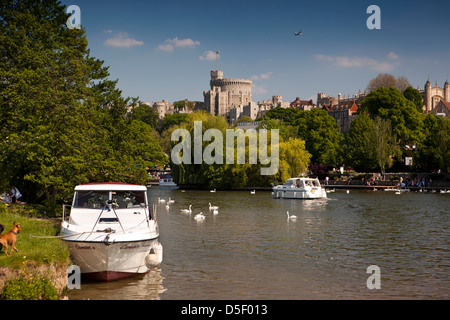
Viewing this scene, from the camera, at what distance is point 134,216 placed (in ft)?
70.7

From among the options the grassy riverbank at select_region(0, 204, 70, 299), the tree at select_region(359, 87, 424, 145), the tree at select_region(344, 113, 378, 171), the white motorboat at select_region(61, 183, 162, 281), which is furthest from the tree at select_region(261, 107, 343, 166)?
the grassy riverbank at select_region(0, 204, 70, 299)

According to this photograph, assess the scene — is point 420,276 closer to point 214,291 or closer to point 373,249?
point 373,249

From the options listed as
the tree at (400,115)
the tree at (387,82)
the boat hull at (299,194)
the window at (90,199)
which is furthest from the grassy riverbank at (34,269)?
the tree at (387,82)

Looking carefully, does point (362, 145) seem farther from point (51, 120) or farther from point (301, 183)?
point (51, 120)

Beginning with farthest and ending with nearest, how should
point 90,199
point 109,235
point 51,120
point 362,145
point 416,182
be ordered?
point 362,145, point 416,182, point 51,120, point 90,199, point 109,235

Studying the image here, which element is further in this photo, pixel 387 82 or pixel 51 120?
pixel 387 82

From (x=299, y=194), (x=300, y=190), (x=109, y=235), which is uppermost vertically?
(x=109, y=235)

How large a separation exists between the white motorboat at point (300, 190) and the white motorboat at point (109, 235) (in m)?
45.8

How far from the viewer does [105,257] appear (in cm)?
1889

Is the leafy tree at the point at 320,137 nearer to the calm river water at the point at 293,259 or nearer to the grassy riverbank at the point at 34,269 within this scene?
the calm river water at the point at 293,259

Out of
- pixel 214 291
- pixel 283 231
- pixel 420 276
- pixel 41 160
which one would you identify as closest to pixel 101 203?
pixel 214 291

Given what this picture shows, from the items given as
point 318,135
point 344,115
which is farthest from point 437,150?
point 344,115

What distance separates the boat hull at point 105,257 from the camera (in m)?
18.7

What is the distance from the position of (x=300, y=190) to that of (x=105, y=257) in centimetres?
5018
